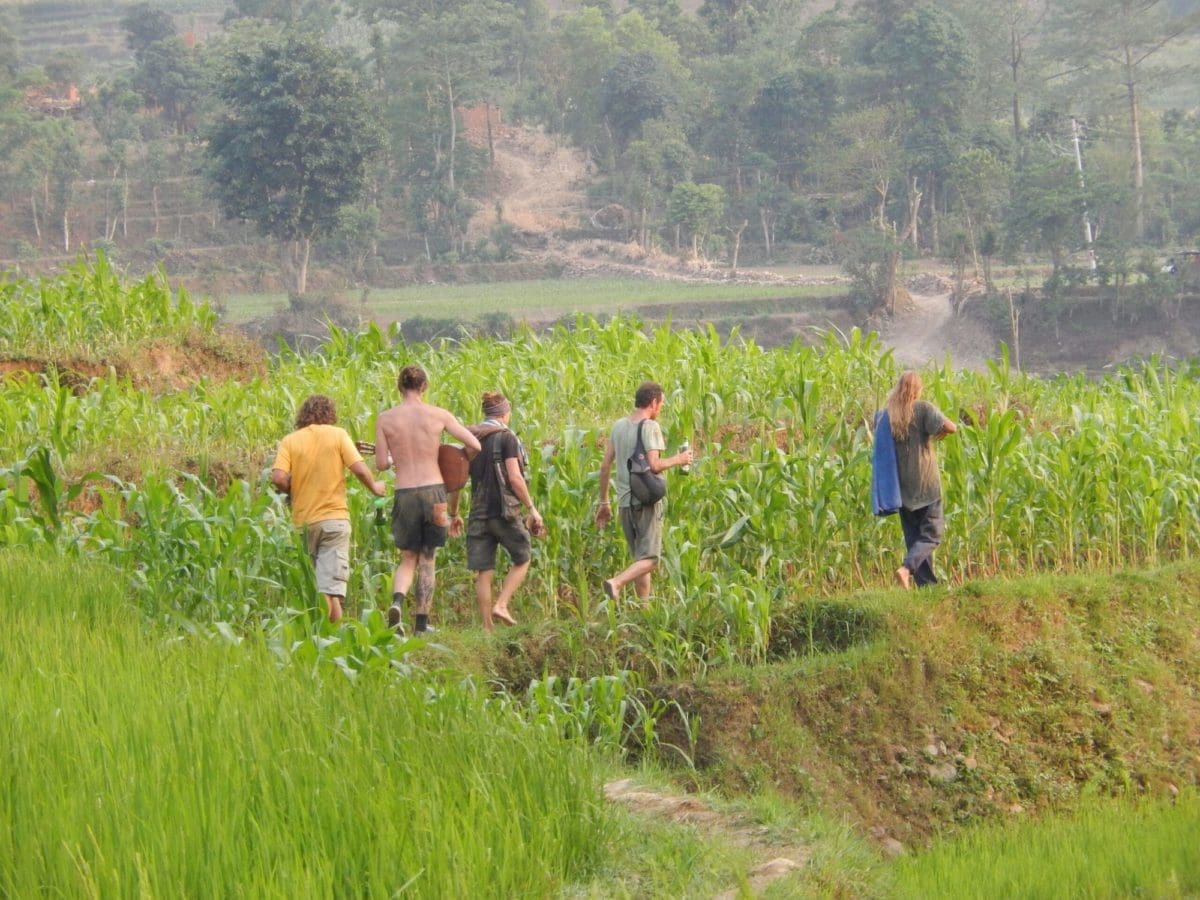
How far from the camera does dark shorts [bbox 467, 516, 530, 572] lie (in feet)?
24.5

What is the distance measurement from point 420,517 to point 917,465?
8.00 feet

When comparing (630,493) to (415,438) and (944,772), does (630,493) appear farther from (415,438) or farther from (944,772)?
(944,772)

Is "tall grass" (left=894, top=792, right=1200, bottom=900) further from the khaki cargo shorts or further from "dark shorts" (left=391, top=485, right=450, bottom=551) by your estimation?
the khaki cargo shorts

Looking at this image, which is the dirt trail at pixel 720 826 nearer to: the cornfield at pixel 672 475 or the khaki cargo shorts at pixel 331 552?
the cornfield at pixel 672 475

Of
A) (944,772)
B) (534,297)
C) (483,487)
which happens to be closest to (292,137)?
(534,297)

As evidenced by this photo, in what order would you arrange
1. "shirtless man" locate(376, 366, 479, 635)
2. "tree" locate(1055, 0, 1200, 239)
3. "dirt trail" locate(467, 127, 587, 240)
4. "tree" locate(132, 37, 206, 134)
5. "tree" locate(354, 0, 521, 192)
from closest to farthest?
"shirtless man" locate(376, 366, 479, 635)
"tree" locate(1055, 0, 1200, 239)
"tree" locate(354, 0, 521, 192)
"dirt trail" locate(467, 127, 587, 240)
"tree" locate(132, 37, 206, 134)

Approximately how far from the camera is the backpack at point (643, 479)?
24.2 feet

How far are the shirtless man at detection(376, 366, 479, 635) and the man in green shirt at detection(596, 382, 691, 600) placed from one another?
73cm

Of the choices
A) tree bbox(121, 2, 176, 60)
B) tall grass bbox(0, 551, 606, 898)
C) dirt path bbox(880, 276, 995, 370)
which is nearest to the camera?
tall grass bbox(0, 551, 606, 898)

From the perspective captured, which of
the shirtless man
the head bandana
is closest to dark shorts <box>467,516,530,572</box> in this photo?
the shirtless man

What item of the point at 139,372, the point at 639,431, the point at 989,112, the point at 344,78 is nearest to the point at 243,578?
the point at 639,431

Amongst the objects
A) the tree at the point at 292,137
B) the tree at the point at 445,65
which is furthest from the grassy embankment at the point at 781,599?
the tree at the point at 445,65

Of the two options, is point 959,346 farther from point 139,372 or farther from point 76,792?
point 76,792

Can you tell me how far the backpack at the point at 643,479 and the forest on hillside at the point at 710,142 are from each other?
31342 mm
